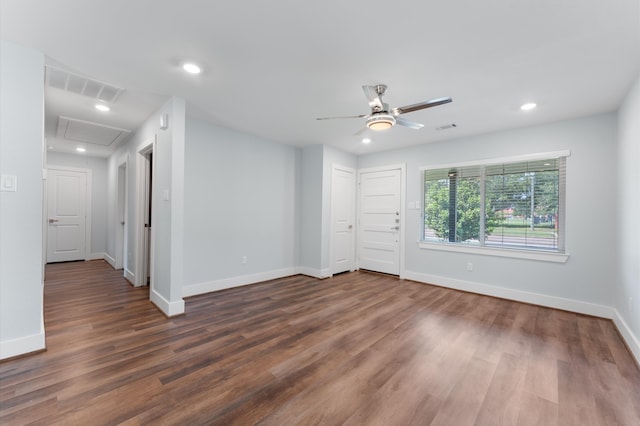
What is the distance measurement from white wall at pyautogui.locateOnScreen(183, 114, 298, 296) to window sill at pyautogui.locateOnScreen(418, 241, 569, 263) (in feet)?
8.55

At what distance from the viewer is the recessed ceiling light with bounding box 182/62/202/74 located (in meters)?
2.42

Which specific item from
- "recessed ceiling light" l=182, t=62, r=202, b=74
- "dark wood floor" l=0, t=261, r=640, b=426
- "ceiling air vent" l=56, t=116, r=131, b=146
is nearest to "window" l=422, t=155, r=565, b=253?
"dark wood floor" l=0, t=261, r=640, b=426

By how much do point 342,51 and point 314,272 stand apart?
3.81 metres

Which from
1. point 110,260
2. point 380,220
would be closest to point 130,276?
point 110,260

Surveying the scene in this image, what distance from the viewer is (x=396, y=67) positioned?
7.90ft

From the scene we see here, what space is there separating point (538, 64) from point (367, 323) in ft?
9.55

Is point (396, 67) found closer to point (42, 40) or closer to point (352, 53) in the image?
point (352, 53)

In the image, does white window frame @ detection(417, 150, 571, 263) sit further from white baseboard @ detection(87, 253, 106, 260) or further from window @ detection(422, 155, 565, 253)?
white baseboard @ detection(87, 253, 106, 260)

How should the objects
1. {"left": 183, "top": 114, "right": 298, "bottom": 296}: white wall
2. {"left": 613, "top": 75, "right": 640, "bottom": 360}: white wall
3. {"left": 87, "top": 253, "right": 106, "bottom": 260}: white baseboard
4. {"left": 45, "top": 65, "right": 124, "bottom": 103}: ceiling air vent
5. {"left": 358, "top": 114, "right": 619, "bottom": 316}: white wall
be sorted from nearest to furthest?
{"left": 613, "top": 75, "right": 640, "bottom": 360}: white wall → {"left": 45, "top": 65, "right": 124, "bottom": 103}: ceiling air vent → {"left": 358, "top": 114, "right": 619, "bottom": 316}: white wall → {"left": 183, "top": 114, "right": 298, "bottom": 296}: white wall → {"left": 87, "top": 253, "right": 106, "bottom": 260}: white baseboard

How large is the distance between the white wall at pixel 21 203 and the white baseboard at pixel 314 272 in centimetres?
359

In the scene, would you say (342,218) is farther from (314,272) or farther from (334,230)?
(314,272)

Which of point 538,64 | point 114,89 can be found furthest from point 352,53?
point 114,89

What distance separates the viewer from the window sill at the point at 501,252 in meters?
3.63

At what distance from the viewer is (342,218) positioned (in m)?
5.52
